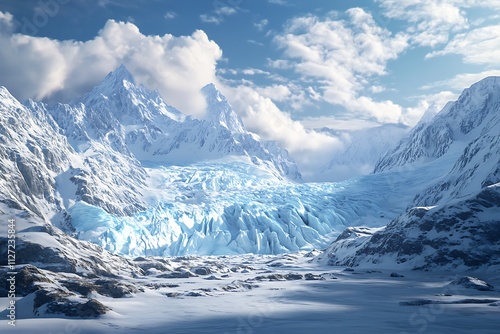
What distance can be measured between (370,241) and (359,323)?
83310 millimetres

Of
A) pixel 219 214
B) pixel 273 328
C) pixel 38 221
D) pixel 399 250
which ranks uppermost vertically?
pixel 219 214

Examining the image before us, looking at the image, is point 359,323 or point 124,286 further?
point 124,286

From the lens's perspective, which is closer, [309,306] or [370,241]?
[309,306]

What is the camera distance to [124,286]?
4888 cm

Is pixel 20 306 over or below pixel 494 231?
below

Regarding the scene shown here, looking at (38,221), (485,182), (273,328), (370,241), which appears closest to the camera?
(273,328)

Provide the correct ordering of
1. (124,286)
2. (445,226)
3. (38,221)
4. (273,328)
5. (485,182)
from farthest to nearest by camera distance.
→ (485,182), (445,226), (38,221), (124,286), (273,328)

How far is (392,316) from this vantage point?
3569 cm

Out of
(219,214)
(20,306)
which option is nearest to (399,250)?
(20,306)

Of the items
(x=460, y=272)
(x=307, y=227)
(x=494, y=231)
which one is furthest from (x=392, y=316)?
(x=307, y=227)

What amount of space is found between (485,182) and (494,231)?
65.5 metres

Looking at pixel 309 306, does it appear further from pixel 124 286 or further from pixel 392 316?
pixel 124 286

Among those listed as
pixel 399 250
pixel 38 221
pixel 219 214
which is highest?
pixel 219 214

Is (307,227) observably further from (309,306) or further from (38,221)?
(309,306)
